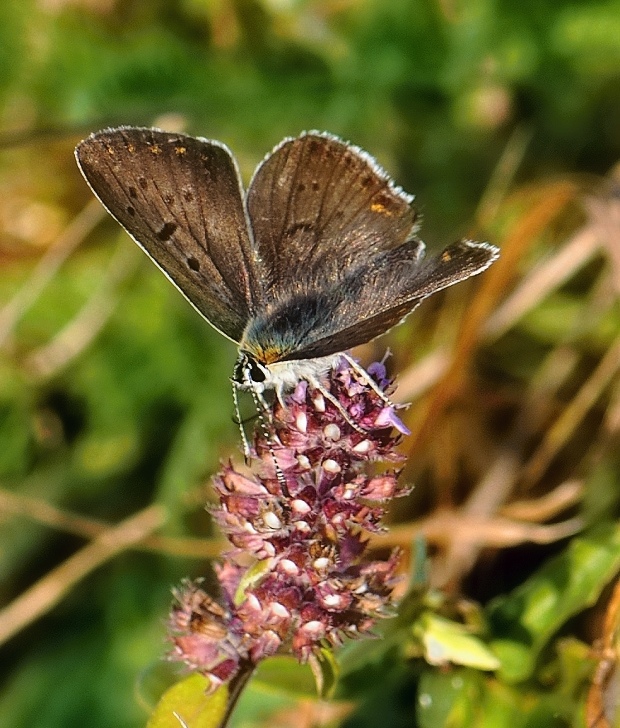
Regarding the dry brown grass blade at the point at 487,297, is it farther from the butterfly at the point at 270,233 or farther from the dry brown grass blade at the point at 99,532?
the butterfly at the point at 270,233

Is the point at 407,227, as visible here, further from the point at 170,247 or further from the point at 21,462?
the point at 21,462

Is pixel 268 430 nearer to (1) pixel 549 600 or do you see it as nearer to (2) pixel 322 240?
(2) pixel 322 240

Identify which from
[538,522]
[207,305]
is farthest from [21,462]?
[538,522]

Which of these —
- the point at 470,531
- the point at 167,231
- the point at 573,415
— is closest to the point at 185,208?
the point at 167,231

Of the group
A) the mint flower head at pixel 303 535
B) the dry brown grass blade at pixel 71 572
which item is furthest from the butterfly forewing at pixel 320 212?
the dry brown grass blade at pixel 71 572

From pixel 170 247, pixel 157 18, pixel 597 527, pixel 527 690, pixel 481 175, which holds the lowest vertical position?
pixel 527 690

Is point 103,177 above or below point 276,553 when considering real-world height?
above

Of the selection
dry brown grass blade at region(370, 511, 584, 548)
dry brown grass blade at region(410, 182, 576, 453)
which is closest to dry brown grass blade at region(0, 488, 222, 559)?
dry brown grass blade at region(370, 511, 584, 548)
